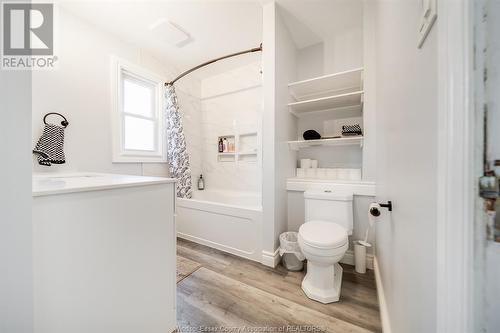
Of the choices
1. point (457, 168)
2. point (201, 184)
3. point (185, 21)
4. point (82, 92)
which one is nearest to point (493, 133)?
point (457, 168)

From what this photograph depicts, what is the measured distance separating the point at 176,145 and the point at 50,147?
1232 mm

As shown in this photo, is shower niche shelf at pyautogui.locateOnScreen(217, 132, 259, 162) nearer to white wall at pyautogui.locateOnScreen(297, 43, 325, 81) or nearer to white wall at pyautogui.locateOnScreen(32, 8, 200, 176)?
white wall at pyautogui.locateOnScreen(297, 43, 325, 81)

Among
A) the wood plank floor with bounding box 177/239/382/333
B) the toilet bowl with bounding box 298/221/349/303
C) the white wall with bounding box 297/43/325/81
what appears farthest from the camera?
the white wall with bounding box 297/43/325/81

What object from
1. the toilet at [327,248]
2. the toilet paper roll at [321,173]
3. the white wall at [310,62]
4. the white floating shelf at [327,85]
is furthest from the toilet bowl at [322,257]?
the white wall at [310,62]

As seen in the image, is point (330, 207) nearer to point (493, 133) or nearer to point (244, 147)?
point (493, 133)

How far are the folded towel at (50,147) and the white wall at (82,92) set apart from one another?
0.27ft

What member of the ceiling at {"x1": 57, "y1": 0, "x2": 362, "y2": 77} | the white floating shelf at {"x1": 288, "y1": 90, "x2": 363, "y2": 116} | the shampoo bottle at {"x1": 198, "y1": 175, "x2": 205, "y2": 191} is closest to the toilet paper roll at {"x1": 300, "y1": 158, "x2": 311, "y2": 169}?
the white floating shelf at {"x1": 288, "y1": 90, "x2": 363, "y2": 116}

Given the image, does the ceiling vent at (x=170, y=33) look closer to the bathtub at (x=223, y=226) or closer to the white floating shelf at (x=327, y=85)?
the white floating shelf at (x=327, y=85)

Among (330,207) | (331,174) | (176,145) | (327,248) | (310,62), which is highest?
(310,62)

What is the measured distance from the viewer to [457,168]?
0.36 meters

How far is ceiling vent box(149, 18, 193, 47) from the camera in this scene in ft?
6.29

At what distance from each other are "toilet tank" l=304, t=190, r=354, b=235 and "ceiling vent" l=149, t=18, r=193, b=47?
2287mm

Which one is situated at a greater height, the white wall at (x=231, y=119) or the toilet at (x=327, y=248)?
the white wall at (x=231, y=119)

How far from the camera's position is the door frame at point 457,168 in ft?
1.15
